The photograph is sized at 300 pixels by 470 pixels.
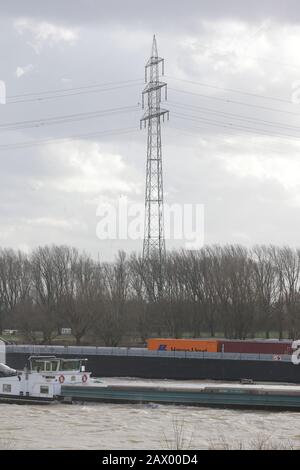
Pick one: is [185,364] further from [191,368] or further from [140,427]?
[140,427]

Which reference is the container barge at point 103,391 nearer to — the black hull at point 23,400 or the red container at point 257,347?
the black hull at point 23,400

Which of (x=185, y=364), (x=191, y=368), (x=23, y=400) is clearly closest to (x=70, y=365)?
(x=23, y=400)

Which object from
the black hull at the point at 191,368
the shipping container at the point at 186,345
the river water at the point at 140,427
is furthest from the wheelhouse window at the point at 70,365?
the shipping container at the point at 186,345

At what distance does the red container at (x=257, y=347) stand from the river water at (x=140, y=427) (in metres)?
27.9

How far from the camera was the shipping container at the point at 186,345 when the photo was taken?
8050cm

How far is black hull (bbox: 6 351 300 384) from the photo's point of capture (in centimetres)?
7181

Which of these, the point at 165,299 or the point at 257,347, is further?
the point at 165,299

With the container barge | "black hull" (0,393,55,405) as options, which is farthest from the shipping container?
"black hull" (0,393,55,405)

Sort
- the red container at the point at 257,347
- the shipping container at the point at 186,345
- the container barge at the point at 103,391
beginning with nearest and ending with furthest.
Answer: the container barge at the point at 103,391
the red container at the point at 257,347
the shipping container at the point at 186,345

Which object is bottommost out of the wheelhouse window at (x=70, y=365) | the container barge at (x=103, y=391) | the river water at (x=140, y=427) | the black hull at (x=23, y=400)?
the river water at (x=140, y=427)

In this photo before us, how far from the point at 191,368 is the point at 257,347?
7123 mm

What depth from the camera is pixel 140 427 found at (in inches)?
1666

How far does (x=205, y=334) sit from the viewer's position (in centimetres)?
11431

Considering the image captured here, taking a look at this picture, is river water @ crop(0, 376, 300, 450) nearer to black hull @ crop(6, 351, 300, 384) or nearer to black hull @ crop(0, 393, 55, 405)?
black hull @ crop(0, 393, 55, 405)
